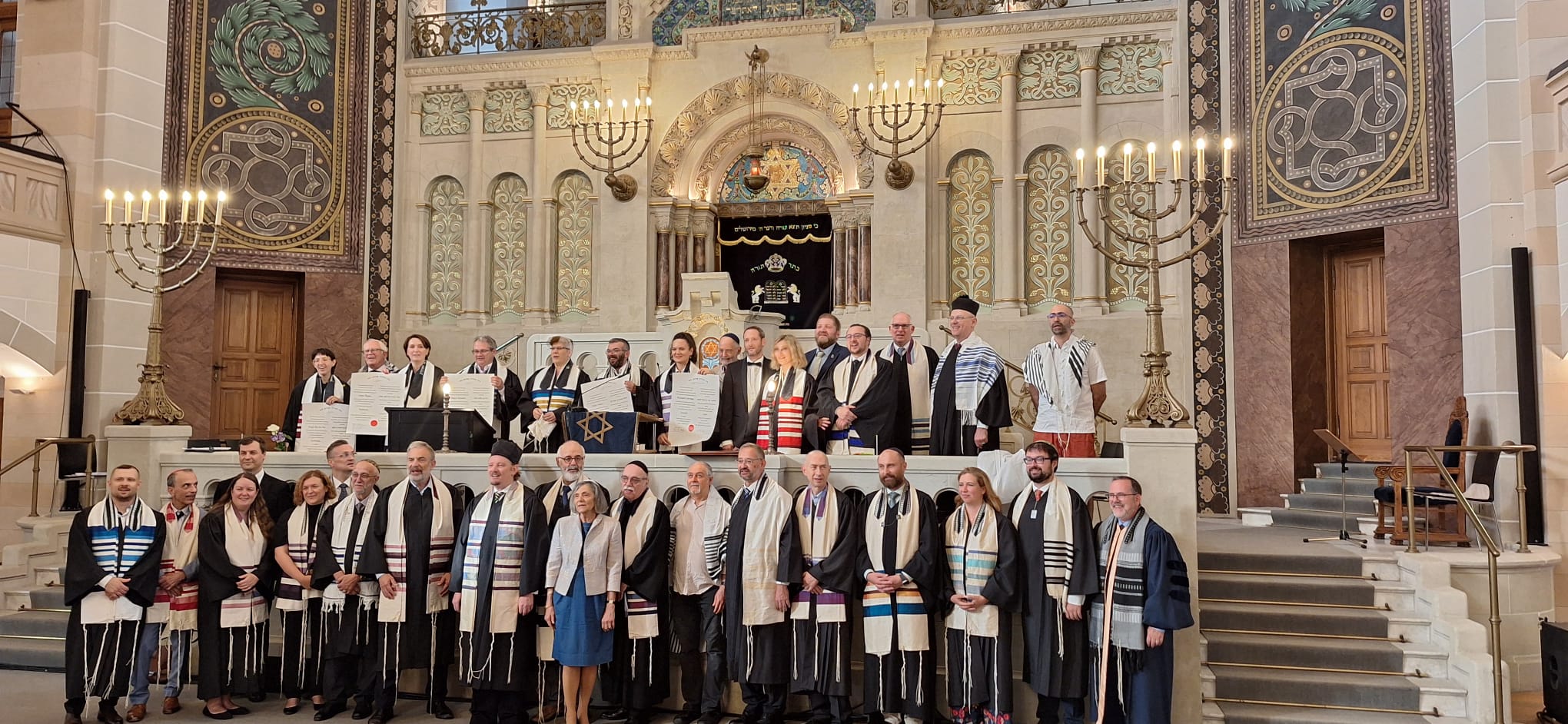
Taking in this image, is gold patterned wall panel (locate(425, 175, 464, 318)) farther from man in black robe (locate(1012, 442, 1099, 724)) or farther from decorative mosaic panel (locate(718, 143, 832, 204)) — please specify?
man in black robe (locate(1012, 442, 1099, 724))

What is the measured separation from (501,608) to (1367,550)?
591 centimetres

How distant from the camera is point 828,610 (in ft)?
20.8

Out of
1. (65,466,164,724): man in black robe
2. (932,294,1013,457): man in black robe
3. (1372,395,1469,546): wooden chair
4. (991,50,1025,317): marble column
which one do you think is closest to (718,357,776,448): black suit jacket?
(932,294,1013,457): man in black robe

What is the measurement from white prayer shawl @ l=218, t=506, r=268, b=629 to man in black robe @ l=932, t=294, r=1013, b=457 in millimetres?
4269

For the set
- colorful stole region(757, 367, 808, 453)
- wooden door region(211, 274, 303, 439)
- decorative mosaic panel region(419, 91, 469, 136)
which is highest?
decorative mosaic panel region(419, 91, 469, 136)

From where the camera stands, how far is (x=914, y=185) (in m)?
12.2

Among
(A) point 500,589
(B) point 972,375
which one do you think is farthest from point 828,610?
(A) point 500,589

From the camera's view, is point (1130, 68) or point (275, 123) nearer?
point (1130, 68)

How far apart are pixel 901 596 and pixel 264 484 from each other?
4115 mm

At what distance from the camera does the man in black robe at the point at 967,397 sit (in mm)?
7066

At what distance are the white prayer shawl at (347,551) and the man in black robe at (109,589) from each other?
0.97 meters

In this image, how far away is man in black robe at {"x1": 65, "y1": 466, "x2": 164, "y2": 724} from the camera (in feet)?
21.1

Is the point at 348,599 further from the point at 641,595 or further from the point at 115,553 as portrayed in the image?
the point at 641,595

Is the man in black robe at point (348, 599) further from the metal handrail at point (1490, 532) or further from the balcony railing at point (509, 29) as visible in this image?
the balcony railing at point (509, 29)
